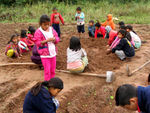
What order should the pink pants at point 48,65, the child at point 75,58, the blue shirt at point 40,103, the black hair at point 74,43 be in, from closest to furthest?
1. the blue shirt at point 40,103
2. the pink pants at point 48,65
3. the black hair at point 74,43
4. the child at point 75,58

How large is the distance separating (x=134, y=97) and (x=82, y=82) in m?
2.27

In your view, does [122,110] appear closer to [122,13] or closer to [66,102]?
[66,102]

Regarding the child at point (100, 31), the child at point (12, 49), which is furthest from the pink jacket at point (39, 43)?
the child at point (100, 31)

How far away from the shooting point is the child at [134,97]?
1688 millimetres

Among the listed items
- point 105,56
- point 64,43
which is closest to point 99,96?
point 105,56

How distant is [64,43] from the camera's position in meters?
6.94

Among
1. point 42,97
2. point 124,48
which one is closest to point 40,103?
point 42,97

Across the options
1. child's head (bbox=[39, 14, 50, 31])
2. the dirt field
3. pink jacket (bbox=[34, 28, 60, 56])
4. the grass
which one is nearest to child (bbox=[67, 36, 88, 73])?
the dirt field

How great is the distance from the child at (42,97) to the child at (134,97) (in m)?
0.80

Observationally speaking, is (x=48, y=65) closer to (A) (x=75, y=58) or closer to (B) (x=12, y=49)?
(A) (x=75, y=58)

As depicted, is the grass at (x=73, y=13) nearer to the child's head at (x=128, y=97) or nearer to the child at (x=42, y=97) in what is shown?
the child at (x=42, y=97)

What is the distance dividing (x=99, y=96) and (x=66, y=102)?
72cm

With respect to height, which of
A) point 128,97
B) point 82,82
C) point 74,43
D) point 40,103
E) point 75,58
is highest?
point 74,43

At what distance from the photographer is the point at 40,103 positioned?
199cm
